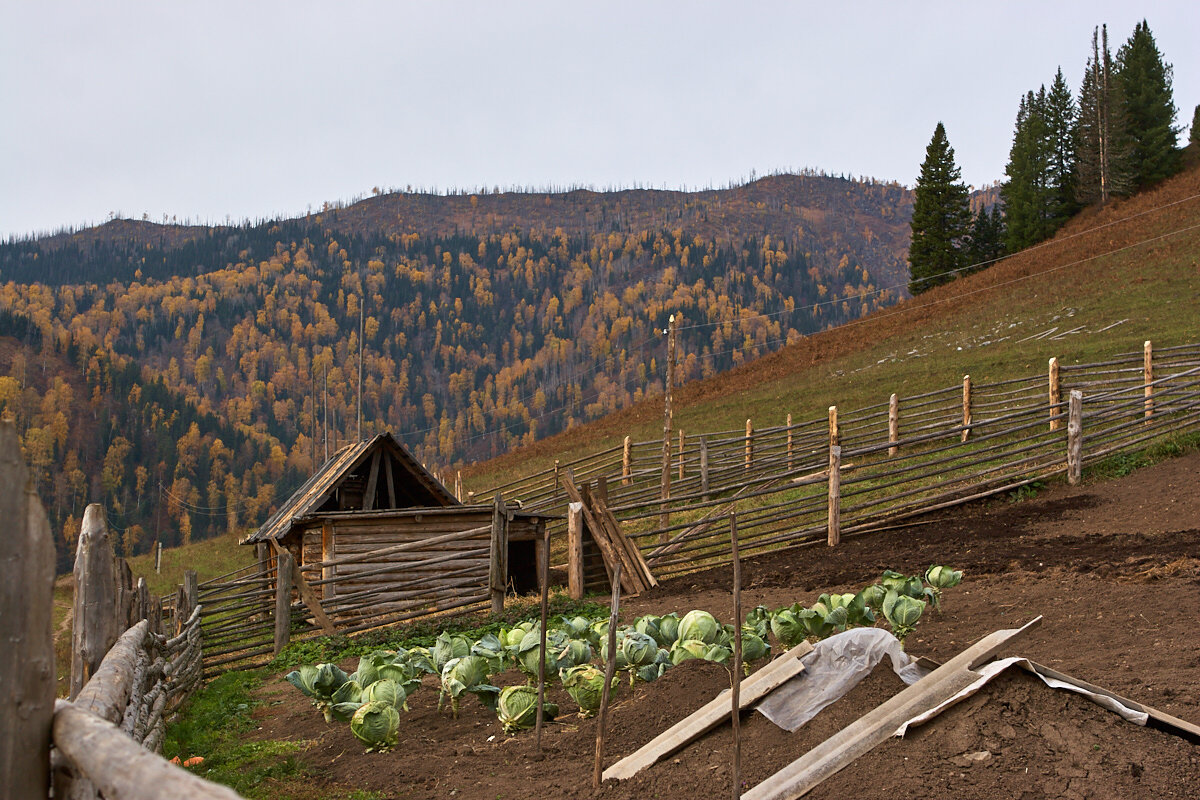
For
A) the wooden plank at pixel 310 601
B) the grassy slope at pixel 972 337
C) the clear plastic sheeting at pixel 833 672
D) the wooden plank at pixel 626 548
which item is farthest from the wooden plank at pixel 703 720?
the grassy slope at pixel 972 337

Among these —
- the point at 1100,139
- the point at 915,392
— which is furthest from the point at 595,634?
the point at 1100,139

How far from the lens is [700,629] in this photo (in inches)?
234

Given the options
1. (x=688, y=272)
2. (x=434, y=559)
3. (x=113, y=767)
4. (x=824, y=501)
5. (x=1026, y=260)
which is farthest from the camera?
(x=688, y=272)

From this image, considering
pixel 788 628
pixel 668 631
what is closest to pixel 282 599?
Result: pixel 668 631

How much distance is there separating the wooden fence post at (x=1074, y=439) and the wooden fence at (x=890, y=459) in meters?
0.02

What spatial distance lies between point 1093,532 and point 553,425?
98.4 metres

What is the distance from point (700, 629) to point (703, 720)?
1413mm

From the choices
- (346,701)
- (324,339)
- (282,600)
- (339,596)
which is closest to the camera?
(346,701)

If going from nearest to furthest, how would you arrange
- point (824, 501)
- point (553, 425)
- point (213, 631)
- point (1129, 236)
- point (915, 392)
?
point (213, 631) < point (824, 501) < point (915, 392) < point (1129, 236) < point (553, 425)

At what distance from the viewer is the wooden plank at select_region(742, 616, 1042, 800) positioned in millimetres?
3781

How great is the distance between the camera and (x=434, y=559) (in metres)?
12.6

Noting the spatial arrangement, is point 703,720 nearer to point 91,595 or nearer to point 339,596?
point 91,595

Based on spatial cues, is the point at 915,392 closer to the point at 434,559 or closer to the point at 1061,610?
the point at 434,559

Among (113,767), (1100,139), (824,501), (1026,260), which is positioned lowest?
(824,501)
